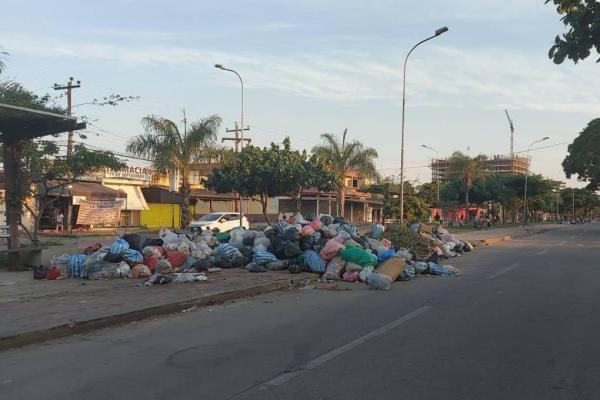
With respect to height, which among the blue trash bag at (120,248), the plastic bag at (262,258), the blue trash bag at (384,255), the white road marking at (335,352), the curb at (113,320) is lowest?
the curb at (113,320)

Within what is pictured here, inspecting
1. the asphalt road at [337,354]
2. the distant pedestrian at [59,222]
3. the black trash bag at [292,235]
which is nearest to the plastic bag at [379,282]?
the asphalt road at [337,354]

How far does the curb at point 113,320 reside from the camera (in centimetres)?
764

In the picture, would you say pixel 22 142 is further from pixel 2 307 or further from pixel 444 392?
pixel 444 392

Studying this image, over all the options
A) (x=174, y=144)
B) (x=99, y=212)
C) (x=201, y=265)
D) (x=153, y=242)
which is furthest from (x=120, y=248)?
(x=99, y=212)

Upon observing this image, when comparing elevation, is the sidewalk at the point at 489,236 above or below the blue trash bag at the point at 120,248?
below

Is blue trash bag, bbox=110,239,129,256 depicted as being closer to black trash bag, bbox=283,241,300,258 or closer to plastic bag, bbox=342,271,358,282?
black trash bag, bbox=283,241,300,258

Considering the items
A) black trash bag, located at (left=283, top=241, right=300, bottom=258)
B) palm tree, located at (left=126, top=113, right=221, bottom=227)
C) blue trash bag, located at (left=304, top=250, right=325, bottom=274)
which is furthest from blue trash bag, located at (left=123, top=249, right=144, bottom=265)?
palm tree, located at (left=126, top=113, right=221, bottom=227)

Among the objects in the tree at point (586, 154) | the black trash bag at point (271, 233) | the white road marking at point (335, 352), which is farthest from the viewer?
the tree at point (586, 154)

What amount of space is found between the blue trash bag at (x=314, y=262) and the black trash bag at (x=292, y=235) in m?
1.41

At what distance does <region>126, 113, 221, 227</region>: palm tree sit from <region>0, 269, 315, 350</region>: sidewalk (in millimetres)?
18342

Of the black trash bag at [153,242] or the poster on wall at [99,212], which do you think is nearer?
the black trash bag at [153,242]

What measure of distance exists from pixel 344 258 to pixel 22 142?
9.40m

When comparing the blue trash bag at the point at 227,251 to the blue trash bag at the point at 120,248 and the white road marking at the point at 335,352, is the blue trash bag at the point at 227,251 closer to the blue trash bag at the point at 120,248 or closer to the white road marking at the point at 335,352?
the blue trash bag at the point at 120,248

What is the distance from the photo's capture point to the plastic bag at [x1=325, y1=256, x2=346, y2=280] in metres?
14.6
